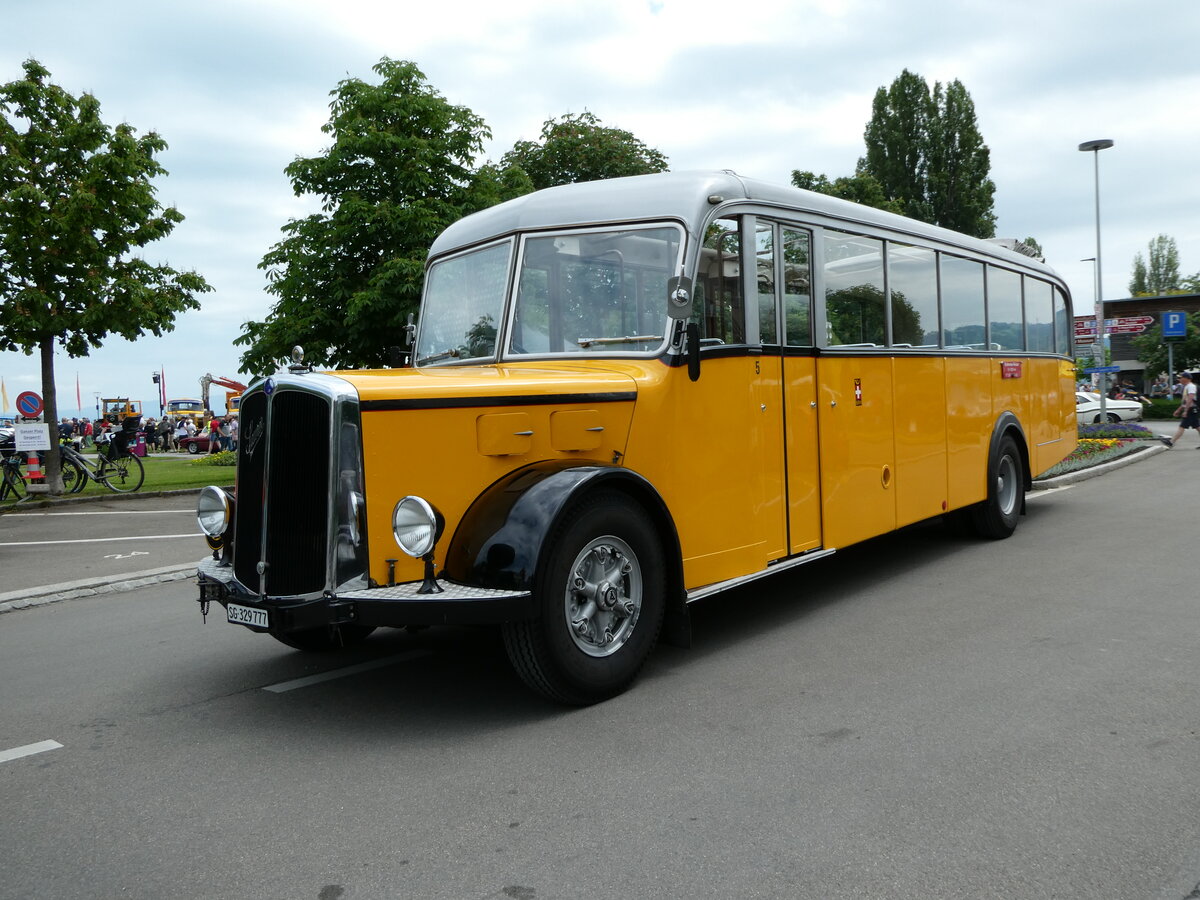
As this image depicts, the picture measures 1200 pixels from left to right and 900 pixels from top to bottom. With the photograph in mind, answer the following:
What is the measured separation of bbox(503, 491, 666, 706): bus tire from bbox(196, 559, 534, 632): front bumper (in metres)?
0.16

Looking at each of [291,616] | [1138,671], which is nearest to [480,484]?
[291,616]

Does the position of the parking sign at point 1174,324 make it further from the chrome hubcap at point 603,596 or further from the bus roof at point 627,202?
the chrome hubcap at point 603,596

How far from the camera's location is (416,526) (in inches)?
166

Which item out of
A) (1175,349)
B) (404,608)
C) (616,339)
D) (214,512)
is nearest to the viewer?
(404,608)

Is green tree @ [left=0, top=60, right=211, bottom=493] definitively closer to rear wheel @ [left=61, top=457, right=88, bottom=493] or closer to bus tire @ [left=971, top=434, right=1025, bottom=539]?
rear wheel @ [left=61, top=457, right=88, bottom=493]

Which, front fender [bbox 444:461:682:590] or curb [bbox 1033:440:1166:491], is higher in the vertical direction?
front fender [bbox 444:461:682:590]

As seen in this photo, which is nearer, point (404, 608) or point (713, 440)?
point (404, 608)

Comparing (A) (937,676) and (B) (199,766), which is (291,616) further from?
(A) (937,676)

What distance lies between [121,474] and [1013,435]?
15.5 m

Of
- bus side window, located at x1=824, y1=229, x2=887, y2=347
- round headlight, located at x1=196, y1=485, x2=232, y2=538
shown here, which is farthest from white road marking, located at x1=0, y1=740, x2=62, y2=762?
bus side window, located at x1=824, y1=229, x2=887, y2=347

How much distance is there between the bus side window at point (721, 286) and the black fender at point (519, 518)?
110cm

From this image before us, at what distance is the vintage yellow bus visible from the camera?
4387mm

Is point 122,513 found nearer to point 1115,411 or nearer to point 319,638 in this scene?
point 319,638

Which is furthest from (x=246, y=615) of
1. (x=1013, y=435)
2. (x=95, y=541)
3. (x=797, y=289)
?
(x=95, y=541)
